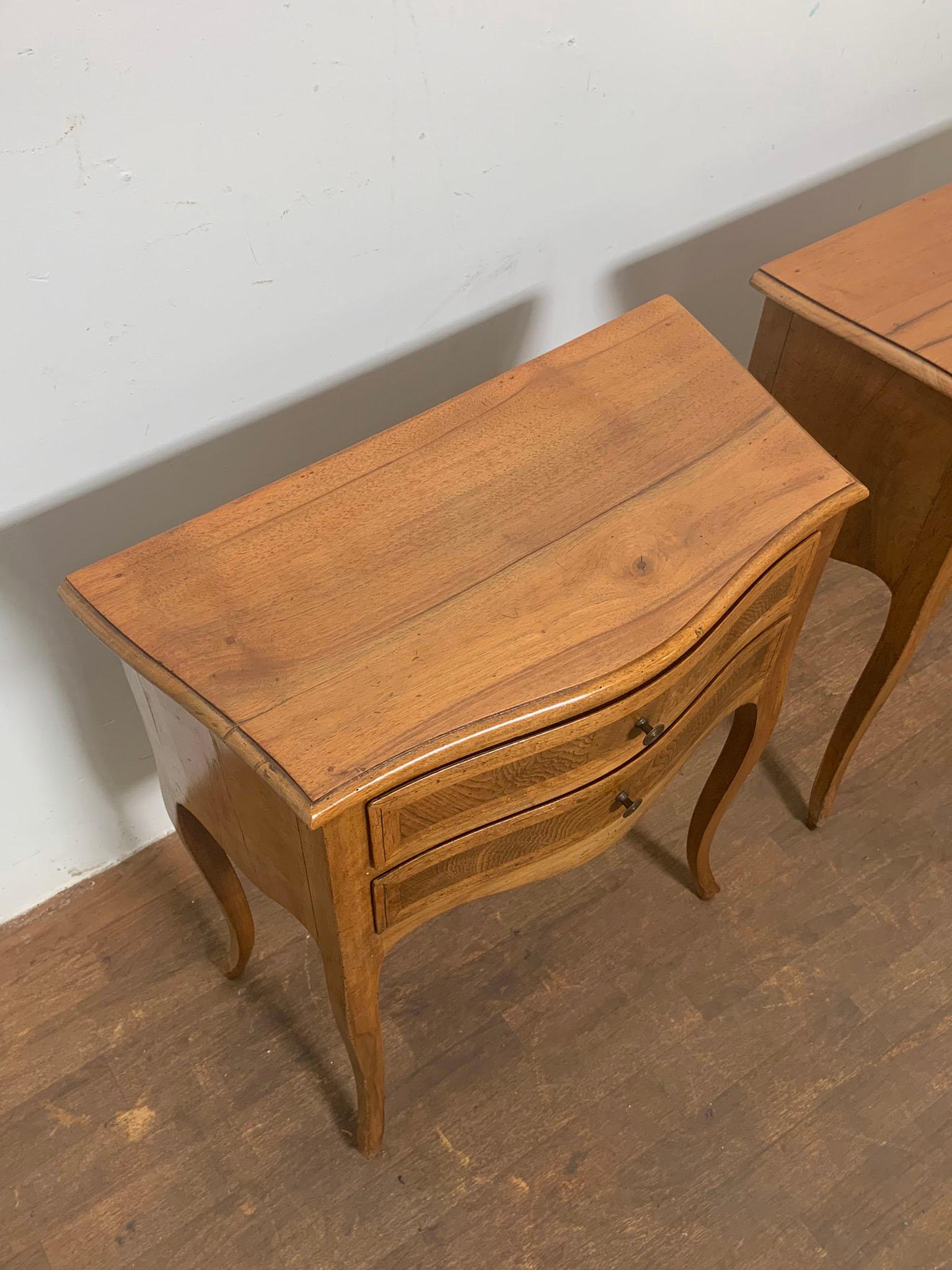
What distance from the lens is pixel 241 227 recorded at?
0.92 metres

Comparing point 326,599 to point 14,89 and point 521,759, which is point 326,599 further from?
point 14,89

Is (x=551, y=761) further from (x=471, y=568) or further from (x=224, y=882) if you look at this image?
(x=224, y=882)

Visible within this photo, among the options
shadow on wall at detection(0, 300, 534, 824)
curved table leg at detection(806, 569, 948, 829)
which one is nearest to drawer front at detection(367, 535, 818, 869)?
curved table leg at detection(806, 569, 948, 829)

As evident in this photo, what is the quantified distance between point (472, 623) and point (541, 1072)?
72cm

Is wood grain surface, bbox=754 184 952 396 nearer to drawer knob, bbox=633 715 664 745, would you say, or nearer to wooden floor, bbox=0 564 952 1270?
drawer knob, bbox=633 715 664 745

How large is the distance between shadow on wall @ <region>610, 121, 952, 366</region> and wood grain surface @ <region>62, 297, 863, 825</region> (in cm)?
40

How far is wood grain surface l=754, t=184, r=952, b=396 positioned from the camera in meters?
1.02

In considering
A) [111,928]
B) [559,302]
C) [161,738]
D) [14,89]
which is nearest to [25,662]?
[161,738]

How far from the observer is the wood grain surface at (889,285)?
1017 mm

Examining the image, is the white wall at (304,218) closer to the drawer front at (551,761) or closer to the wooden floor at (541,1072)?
the wooden floor at (541,1072)

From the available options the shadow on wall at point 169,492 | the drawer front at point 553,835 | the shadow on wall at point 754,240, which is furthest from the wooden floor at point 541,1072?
the shadow on wall at point 754,240

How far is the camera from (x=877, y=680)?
4.28ft

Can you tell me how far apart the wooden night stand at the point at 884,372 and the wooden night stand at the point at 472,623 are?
0.16 meters

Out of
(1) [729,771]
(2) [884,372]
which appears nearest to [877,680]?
(1) [729,771]
